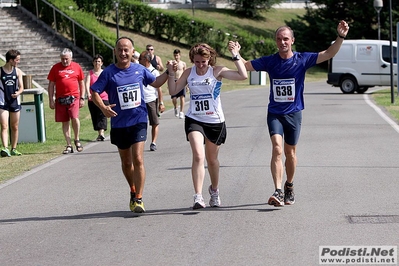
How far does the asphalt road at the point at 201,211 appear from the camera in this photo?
6934 mm

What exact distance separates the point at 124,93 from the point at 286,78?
174 cm

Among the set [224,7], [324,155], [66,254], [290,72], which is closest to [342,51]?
[324,155]

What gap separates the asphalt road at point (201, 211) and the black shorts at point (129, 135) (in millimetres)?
748

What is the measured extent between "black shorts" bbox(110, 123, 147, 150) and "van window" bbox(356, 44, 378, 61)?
82.2 ft

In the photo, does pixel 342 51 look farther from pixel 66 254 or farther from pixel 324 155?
pixel 66 254

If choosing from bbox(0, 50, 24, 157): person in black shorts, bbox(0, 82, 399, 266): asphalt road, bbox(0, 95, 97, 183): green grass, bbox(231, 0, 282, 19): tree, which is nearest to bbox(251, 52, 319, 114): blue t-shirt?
bbox(0, 82, 399, 266): asphalt road

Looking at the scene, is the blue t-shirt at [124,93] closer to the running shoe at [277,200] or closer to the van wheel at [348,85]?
the running shoe at [277,200]

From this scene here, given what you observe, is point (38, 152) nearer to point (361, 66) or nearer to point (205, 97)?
point (205, 97)

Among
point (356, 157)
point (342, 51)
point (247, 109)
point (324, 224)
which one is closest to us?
point (324, 224)

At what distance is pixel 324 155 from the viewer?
1316 centimetres

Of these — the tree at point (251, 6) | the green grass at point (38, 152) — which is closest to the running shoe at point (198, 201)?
the green grass at point (38, 152)

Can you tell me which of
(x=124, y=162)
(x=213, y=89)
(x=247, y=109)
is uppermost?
(x=213, y=89)

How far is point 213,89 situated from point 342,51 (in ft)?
81.6

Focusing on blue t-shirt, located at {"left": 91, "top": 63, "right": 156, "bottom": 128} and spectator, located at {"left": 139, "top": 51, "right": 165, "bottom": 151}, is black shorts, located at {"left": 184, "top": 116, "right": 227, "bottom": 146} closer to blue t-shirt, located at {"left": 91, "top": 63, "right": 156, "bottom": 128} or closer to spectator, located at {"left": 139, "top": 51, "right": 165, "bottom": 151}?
blue t-shirt, located at {"left": 91, "top": 63, "right": 156, "bottom": 128}
